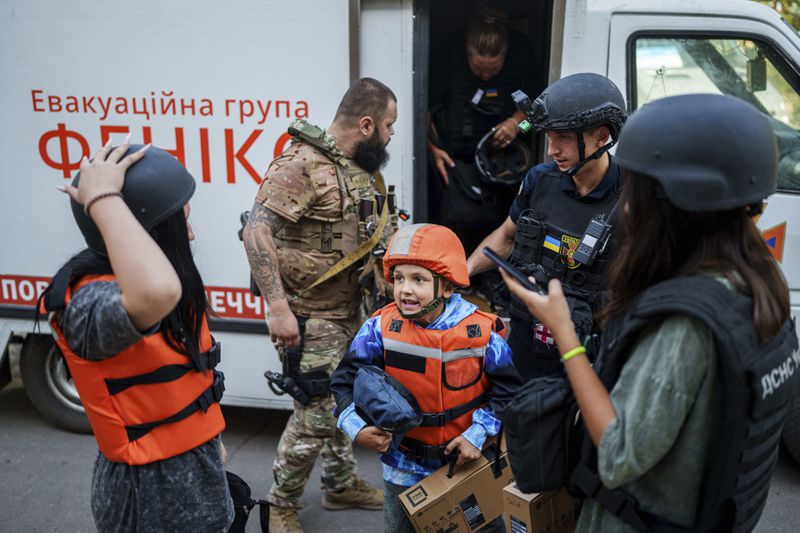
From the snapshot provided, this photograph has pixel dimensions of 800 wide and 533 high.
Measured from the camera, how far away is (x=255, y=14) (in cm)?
347

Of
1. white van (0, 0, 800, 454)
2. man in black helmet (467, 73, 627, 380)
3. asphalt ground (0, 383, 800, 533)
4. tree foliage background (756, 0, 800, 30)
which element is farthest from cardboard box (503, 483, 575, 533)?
tree foliage background (756, 0, 800, 30)

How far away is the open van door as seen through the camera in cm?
336

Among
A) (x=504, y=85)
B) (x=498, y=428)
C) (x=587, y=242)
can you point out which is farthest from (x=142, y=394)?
(x=504, y=85)

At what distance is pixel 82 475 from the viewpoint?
12.9ft

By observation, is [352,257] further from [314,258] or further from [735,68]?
[735,68]

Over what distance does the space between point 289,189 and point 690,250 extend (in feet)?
6.20

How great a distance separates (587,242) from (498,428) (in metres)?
0.76

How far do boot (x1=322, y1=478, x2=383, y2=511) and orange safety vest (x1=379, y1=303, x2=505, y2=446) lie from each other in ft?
4.52

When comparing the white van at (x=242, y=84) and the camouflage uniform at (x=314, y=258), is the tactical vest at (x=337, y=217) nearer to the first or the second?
the camouflage uniform at (x=314, y=258)

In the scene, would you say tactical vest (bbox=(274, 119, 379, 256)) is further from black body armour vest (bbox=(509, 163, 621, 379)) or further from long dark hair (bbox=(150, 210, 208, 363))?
long dark hair (bbox=(150, 210, 208, 363))

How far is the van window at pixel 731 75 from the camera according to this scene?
3412 millimetres

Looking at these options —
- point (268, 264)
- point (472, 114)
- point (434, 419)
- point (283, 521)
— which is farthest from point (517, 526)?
point (472, 114)

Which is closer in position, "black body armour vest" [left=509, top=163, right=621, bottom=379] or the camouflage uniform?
"black body armour vest" [left=509, top=163, right=621, bottom=379]

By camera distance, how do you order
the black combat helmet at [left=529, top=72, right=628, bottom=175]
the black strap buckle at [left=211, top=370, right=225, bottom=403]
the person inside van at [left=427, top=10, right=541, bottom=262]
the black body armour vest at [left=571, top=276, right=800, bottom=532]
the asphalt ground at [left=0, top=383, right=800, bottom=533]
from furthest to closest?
1. the person inside van at [left=427, top=10, right=541, bottom=262]
2. the asphalt ground at [left=0, top=383, right=800, bottom=533]
3. the black combat helmet at [left=529, top=72, right=628, bottom=175]
4. the black strap buckle at [left=211, top=370, right=225, bottom=403]
5. the black body armour vest at [left=571, top=276, right=800, bottom=532]
